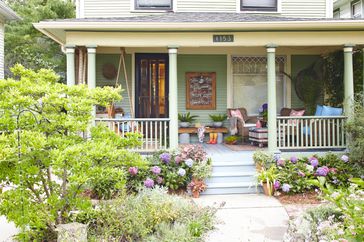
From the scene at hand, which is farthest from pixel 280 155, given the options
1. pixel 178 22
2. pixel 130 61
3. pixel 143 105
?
pixel 130 61

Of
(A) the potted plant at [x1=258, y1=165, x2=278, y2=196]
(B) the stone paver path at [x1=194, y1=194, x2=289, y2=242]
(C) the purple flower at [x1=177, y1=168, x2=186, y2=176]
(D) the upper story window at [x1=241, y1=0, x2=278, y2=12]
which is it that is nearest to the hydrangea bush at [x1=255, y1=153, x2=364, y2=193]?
(A) the potted plant at [x1=258, y1=165, x2=278, y2=196]

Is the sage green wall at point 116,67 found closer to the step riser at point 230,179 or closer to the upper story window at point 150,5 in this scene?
the upper story window at point 150,5

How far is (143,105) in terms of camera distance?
439 inches

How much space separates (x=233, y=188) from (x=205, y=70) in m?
4.34

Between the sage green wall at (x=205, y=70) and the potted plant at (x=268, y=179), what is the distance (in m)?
3.84

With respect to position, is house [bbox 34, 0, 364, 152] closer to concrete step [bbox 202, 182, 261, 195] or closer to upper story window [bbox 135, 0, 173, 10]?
upper story window [bbox 135, 0, 173, 10]

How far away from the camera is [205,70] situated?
11352 mm

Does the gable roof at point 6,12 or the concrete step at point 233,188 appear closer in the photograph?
the concrete step at point 233,188

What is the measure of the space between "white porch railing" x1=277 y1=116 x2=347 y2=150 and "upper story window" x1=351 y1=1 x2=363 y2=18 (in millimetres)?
10078

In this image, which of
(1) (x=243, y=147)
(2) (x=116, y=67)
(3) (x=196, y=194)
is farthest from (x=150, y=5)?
(3) (x=196, y=194)

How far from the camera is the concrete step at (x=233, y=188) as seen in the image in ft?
26.2

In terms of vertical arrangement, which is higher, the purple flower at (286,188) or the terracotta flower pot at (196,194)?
the purple flower at (286,188)

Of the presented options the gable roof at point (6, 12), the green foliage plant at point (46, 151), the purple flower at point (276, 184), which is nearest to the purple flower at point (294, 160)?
the purple flower at point (276, 184)

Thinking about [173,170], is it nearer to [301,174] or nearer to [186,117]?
[301,174]
